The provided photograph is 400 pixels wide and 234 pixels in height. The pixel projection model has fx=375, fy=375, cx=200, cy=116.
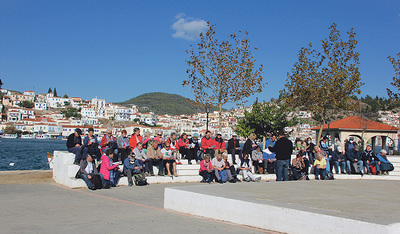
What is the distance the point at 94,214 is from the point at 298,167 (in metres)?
9.58

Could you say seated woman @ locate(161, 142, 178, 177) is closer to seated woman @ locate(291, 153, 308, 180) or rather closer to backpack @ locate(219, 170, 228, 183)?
backpack @ locate(219, 170, 228, 183)

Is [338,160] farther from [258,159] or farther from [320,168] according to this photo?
[258,159]

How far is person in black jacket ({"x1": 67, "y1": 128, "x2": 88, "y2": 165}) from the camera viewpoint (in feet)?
41.7

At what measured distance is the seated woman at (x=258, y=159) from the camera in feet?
49.5

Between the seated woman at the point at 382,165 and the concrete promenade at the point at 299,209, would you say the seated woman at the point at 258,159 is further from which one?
the concrete promenade at the point at 299,209

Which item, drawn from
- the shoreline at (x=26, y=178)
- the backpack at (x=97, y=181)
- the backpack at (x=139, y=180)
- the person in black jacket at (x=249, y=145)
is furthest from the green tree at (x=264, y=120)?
the backpack at (x=97, y=181)

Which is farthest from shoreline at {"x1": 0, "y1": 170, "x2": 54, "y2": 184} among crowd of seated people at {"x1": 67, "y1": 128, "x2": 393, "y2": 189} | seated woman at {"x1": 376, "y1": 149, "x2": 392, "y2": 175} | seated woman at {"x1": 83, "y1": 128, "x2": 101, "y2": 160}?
seated woman at {"x1": 376, "y1": 149, "x2": 392, "y2": 175}

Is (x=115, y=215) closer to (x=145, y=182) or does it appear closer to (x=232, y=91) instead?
(x=145, y=182)

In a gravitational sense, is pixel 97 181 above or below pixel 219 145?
below

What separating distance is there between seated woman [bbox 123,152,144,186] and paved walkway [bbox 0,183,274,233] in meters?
1.09

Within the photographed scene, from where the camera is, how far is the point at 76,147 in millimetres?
12742

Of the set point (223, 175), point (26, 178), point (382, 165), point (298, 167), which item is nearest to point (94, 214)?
point (223, 175)

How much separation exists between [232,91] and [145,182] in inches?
429

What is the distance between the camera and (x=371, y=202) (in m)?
7.62
